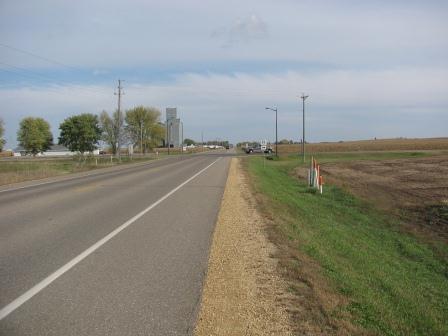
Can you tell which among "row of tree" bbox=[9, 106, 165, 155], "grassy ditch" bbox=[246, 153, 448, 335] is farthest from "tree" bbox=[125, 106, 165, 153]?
"grassy ditch" bbox=[246, 153, 448, 335]

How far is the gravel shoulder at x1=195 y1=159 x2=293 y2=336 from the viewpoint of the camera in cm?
497

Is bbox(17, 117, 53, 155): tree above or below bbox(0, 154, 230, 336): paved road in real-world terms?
above

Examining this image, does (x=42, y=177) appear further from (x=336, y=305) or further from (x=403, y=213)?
(x=336, y=305)

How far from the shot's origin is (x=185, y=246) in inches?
344

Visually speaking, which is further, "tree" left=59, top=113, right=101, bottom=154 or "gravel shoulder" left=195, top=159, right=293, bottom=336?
"tree" left=59, top=113, right=101, bottom=154

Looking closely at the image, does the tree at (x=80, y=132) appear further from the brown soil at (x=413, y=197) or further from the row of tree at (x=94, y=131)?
the brown soil at (x=413, y=197)

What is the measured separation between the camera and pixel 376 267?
984cm

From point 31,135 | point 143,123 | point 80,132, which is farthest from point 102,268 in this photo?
point 31,135

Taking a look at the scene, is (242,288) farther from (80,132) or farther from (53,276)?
(80,132)

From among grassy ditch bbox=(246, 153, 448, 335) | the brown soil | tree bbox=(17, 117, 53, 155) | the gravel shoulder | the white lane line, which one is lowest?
the brown soil

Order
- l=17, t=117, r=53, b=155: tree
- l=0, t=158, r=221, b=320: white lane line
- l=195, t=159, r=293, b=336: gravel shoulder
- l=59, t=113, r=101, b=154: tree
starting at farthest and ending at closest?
A: l=17, t=117, r=53, b=155: tree < l=59, t=113, r=101, b=154: tree < l=0, t=158, r=221, b=320: white lane line < l=195, t=159, r=293, b=336: gravel shoulder

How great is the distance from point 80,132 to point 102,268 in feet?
282

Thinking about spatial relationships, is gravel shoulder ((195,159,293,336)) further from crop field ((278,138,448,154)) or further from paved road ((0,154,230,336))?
crop field ((278,138,448,154))

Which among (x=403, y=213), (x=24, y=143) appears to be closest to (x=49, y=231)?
(x=403, y=213)
